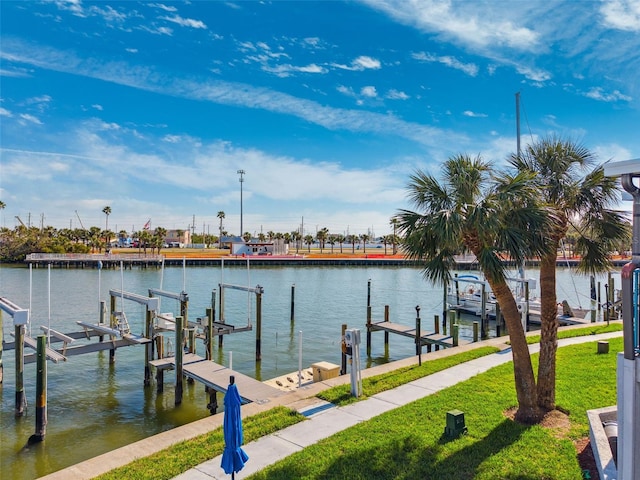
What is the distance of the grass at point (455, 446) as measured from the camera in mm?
7973

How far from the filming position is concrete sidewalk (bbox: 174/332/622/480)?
8560mm

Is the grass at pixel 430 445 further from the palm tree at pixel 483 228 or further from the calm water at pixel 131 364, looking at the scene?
the calm water at pixel 131 364

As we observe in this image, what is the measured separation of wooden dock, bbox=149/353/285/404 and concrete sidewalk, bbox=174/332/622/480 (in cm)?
194

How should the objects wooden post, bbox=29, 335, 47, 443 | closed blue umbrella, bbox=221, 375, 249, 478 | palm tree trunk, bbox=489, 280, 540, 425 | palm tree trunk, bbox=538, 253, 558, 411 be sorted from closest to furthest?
closed blue umbrella, bbox=221, 375, 249, 478 < palm tree trunk, bbox=489, 280, 540, 425 < palm tree trunk, bbox=538, 253, 558, 411 < wooden post, bbox=29, 335, 47, 443

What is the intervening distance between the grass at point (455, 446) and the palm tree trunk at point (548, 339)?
665 mm

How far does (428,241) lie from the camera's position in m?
10.5

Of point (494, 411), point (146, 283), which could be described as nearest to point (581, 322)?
point (494, 411)

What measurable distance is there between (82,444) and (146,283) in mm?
47502

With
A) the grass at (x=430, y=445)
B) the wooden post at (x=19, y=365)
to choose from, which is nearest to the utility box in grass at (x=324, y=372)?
the grass at (x=430, y=445)

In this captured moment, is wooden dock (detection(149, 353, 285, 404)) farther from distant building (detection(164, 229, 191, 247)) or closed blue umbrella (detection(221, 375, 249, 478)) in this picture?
distant building (detection(164, 229, 191, 247))

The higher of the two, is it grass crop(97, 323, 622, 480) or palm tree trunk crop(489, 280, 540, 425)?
palm tree trunk crop(489, 280, 540, 425)

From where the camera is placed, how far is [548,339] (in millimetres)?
10719

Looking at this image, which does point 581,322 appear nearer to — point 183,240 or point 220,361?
point 220,361

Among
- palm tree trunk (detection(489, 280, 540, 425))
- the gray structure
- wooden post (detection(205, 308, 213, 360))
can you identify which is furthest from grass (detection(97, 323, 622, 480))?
wooden post (detection(205, 308, 213, 360))
